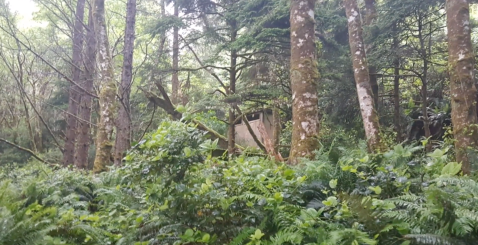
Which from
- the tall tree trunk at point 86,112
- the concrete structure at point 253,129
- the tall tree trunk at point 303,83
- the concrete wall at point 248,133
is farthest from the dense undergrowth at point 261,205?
the concrete structure at point 253,129

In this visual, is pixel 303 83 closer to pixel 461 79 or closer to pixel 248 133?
pixel 461 79

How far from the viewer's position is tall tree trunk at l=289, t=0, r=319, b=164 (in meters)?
5.53

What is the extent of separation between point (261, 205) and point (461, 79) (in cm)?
472

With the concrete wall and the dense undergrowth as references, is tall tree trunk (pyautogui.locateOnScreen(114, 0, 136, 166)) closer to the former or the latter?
the dense undergrowth

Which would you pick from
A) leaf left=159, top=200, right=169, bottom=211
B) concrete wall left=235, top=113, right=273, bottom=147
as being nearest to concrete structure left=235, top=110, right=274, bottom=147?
concrete wall left=235, top=113, right=273, bottom=147

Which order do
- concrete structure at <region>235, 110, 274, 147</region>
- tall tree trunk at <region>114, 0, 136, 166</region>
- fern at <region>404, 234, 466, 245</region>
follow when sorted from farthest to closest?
1. concrete structure at <region>235, 110, 274, 147</region>
2. tall tree trunk at <region>114, 0, 136, 166</region>
3. fern at <region>404, 234, 466, 245</region>

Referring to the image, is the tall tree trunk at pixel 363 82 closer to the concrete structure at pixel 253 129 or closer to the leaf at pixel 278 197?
the leaf at pixel 278 197

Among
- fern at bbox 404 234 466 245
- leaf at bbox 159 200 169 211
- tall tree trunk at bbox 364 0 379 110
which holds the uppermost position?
tall tree trunk at bbox 364 0 379 110

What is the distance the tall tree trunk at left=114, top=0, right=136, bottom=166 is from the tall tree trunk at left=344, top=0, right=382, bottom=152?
16.0 ft

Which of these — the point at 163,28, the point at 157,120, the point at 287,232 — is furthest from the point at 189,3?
the point at 287,232

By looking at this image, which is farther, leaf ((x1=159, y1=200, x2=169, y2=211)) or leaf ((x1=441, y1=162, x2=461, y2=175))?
leaf ((x1=159, y1=200, x2=169, y2=211))

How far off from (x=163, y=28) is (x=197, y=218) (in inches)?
349

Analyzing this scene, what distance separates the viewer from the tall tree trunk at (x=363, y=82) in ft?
23.1

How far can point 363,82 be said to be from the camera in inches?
292
